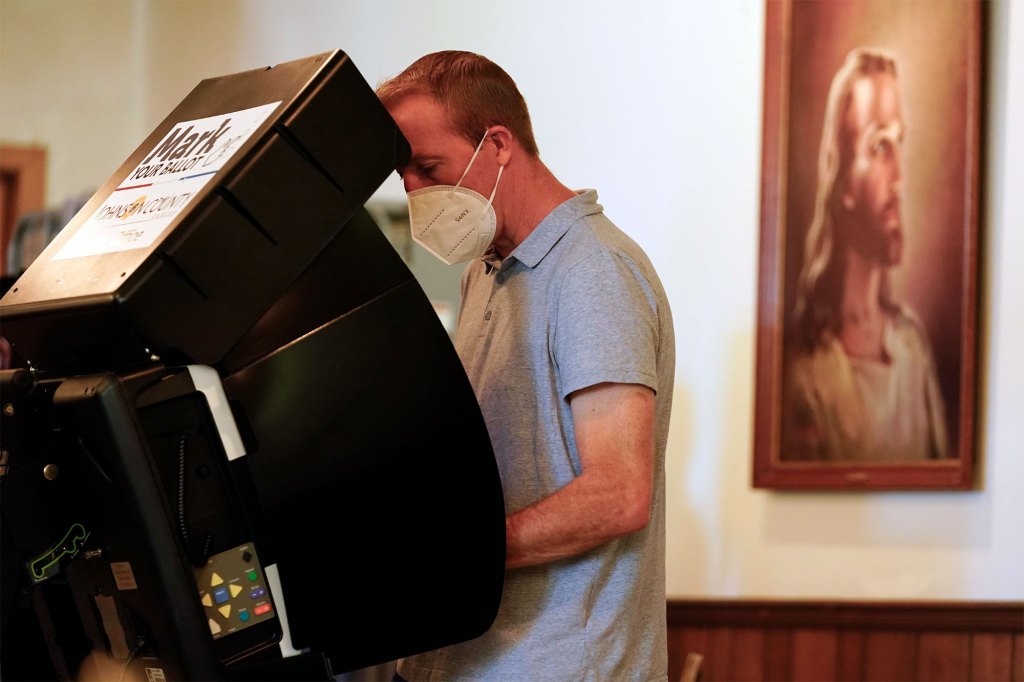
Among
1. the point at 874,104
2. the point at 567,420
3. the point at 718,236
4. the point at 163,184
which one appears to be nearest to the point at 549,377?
the point at 567,420

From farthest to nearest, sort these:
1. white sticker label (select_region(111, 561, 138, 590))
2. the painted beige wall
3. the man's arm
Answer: the painted beige wall < the man's arm < white sticker label (select_region(111, 561, 138, 590))

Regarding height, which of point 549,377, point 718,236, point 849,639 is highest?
point 718,236

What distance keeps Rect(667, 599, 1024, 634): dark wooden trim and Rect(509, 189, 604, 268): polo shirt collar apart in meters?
1.08

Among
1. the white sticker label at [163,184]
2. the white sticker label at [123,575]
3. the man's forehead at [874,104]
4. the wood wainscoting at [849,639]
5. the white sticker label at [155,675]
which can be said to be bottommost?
the wood wainscoting at [849,639]

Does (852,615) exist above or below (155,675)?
below

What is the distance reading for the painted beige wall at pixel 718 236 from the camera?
79.4 inches

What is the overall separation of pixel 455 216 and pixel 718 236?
0.88 m

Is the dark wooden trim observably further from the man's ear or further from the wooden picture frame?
the man's ear

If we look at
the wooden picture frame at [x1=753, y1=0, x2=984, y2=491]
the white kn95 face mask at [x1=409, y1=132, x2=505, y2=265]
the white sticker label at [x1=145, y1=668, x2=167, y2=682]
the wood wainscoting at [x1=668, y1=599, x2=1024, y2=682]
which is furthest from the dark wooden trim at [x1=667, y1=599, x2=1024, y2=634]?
the white sticker label at [x1=145, y1=668, x2=167, y2=682]

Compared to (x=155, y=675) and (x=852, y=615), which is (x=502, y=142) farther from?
(x=852, y=615)

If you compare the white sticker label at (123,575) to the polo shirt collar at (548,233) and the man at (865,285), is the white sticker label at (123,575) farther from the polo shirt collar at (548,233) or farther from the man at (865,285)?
the man at (865,285)

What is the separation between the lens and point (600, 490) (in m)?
1.18

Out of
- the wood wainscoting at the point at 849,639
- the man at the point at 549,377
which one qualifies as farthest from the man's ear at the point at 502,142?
the wood wainscoting at the point at 849,639

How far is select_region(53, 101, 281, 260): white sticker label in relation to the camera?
3.32 feet
